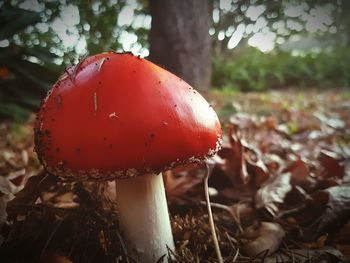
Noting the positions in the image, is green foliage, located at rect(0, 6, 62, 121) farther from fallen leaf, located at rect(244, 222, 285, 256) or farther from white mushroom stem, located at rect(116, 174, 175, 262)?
fallen leaf, located at rect(244, 222, 285, 256)

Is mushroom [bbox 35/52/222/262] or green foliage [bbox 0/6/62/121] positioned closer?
mushroom [bbox 35/52/222/262]

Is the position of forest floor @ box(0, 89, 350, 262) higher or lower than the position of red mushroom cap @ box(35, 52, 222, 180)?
lower

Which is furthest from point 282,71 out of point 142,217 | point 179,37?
point 142,217

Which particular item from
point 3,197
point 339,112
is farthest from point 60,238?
point 339,112

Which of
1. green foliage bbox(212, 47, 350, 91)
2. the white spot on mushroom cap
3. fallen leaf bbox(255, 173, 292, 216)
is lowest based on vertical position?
green foliage bbox(212, 47, 350, 91)

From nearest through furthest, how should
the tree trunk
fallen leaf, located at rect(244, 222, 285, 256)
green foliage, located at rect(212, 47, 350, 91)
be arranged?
fallen leaf, located at rect(244, 222, 285, 256) < the tree trunk < green foliage, located at rect(212, 47, 350, 91)

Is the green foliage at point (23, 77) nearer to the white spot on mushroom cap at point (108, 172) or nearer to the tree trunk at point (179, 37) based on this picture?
the tree trunk at point (179, 37)

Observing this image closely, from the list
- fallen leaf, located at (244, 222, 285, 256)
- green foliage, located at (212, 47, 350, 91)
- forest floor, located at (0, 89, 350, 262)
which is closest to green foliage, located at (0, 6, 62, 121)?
forest floor, located at (0, 89, 350, 262)

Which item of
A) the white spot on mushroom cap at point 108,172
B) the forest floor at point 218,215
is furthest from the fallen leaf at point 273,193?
the white spot on mushroom cap at point 108,172
